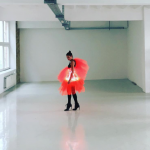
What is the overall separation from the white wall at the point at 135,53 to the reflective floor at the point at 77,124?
203 centimetres

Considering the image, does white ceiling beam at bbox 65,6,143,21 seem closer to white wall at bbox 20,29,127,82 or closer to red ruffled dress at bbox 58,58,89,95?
red ruffled dress at bbox 58,58,89,95

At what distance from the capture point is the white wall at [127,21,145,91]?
24.6ft

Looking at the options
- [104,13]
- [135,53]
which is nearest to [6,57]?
[104,13]

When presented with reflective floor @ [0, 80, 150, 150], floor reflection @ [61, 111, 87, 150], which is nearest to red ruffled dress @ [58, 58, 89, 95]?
reflective floor @ [0, 80, 150, 150]

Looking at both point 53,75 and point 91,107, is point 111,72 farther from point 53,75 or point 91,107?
point 91,107

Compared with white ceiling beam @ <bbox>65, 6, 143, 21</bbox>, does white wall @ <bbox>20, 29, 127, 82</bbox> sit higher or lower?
lower

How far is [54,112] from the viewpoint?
A: 466 cm

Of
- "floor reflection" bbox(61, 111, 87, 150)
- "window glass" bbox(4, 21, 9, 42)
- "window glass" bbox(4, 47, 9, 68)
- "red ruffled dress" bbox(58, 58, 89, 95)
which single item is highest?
"window glass" bbox(4, 21, 9, 42)

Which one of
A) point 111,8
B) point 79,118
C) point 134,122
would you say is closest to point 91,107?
point 79,118

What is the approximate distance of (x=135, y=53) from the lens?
8.38 metres

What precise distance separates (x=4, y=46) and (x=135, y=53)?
5.57 meters

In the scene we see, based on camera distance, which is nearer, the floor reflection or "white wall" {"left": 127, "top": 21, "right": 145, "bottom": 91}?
the floor reflection

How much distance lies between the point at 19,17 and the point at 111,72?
5435 mm

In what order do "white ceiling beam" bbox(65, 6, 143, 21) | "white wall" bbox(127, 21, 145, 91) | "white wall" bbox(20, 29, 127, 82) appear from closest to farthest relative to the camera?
1. "white ceiling beam" bbox(65, 6, 143, 21)
2. "white wall" bbox(127, 21, 145, 91)
3. "white wall" bbox(20, 29, 127, 82)
